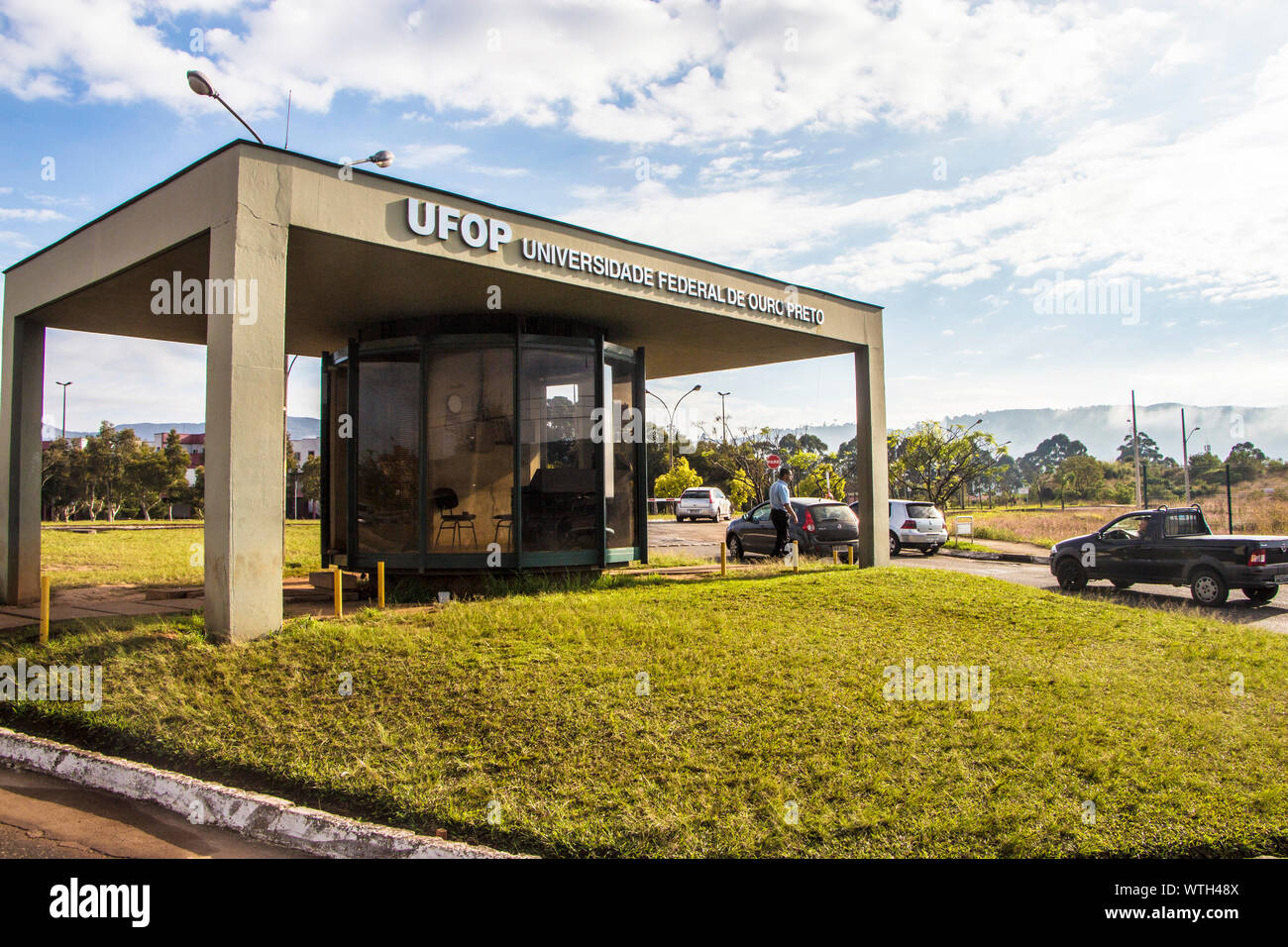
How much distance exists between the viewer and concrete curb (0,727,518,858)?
14.3 ft

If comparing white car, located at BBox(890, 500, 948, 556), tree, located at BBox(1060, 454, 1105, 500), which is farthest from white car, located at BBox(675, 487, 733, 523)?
tree, located at BBox(1060, 454, 1105, 500)

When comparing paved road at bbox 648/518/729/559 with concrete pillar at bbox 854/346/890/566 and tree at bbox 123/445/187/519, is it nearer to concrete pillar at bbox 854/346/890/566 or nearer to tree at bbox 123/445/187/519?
concrete pillar at bbox 854/346/890/566

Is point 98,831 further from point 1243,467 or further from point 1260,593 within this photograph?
point 1243,467

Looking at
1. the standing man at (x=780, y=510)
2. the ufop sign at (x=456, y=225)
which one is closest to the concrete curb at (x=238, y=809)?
the ufop sign at (x=456, y=225)

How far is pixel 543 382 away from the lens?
1141 centimetres

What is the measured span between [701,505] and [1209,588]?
26538mm

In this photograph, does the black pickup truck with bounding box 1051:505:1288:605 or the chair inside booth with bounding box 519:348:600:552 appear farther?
the black pickup truck with bounding box 1051:505:1288:605

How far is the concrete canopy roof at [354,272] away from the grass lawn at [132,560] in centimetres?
381

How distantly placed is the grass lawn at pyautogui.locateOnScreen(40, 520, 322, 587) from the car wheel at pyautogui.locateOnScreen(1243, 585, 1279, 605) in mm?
15207

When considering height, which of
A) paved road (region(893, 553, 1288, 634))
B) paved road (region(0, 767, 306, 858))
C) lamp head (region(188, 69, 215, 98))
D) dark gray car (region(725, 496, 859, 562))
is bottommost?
paved road (region(0, 767, 306, 858))

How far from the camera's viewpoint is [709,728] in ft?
18.3

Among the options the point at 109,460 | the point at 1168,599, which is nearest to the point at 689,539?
the point at 1168,599

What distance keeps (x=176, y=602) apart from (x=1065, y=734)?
31.8 feet

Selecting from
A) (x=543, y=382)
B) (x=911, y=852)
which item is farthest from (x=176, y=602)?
(x=911, y=852)
